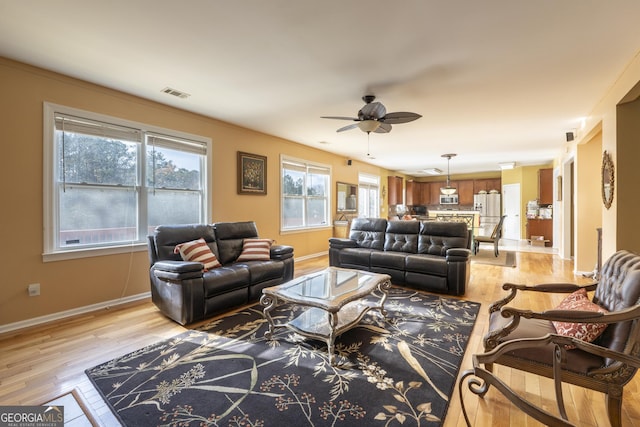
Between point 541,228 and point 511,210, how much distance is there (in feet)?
4.57

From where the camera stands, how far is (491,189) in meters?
10.9

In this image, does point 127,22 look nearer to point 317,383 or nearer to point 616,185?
point 317,383

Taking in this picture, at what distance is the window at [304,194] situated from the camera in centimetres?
601

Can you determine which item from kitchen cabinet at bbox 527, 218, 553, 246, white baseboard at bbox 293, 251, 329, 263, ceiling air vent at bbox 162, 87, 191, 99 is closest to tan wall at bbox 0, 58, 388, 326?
ceiling air vent at bbox 162, 87, 191, 99

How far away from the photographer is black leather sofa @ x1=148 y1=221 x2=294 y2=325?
113 inches

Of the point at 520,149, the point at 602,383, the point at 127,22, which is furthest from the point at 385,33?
the point at 520,149

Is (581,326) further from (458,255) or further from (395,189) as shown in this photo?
(395,189)

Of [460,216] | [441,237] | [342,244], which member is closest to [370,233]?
[342,244]

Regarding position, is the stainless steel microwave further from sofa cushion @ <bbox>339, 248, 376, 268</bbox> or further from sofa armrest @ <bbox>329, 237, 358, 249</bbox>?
sofa cushion @ <bbox>339, 248, 376, 268</bbox>

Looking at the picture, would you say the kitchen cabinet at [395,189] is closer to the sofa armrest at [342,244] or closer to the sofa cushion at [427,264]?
the sofa armrest at [342,244]

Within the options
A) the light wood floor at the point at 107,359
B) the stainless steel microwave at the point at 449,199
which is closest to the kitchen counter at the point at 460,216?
the stainless steel microwave at the point at 449,199

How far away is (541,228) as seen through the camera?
8352mm

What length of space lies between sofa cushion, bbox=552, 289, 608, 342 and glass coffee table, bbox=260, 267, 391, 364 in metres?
1.35

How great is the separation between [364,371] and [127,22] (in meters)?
3.08
